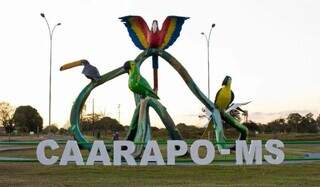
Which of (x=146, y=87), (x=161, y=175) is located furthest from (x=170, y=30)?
(x=161, y=175)

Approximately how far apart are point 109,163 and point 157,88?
670 cm

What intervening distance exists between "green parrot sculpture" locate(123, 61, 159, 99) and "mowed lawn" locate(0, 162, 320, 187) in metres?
4.01

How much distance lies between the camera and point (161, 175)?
21125mm

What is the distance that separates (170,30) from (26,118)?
302 feet

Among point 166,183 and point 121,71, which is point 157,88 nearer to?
point 121,71

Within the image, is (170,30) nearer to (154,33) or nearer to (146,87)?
(154,33)

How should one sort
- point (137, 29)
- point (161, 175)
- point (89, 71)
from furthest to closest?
point (137, 29)
point (89, 71)
point (161, 175)

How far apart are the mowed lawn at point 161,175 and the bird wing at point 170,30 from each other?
7.05m

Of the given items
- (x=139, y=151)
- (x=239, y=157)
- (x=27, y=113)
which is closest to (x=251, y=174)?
(x=239, y=157)

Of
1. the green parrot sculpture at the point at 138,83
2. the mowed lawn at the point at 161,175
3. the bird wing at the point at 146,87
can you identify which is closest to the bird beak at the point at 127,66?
the green parrot sculpture at the point at 138,83

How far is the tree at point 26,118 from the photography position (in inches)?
4574

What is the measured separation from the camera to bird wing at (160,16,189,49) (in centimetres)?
2884

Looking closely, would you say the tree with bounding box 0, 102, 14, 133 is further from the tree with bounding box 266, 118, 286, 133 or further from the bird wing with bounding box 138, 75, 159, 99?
the bird wing with bounding box 138, 75, 159, 99

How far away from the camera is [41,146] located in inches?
909
